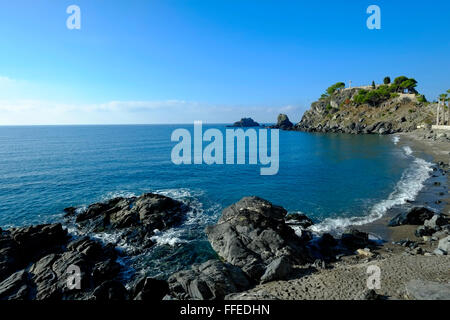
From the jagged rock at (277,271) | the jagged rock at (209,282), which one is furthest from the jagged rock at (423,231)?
the jagged rock at (209,282)

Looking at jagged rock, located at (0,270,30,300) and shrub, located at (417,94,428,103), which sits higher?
shrub, located at (417,94,428,103)

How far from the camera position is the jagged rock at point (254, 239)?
18969 mm

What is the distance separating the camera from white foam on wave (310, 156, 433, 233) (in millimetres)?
27250

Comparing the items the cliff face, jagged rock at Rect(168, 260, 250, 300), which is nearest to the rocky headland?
the cliff face

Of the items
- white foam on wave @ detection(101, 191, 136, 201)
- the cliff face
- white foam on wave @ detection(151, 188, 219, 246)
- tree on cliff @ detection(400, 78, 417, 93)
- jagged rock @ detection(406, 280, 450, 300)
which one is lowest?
white foam on wave @ detection(151, 188, 219, 246)

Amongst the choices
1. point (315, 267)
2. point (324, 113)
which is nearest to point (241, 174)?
point (315, 267)

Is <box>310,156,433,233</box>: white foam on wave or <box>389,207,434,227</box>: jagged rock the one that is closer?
<box>389,207,434,227</box>: jagged rock

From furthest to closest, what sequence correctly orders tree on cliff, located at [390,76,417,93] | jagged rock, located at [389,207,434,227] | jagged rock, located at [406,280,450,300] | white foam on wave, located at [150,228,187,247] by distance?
tree on cliff, located at [390,76,417,93] < jagged rock, located at [389,207,434,227] < white foam on wave, located at [150,228,187,247] < jagged rock, located at [406,280,450,300]

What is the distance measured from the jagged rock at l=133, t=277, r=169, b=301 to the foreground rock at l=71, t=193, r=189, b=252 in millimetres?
8149

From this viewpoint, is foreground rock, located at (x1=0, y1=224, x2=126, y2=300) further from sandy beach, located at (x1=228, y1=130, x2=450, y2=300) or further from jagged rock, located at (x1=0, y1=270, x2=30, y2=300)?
sandy beach, located at (x1=228, y1=130, x2=450, y2=300)

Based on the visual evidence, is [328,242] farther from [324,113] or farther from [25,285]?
[324,113]

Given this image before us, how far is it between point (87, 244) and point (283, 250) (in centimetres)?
1816

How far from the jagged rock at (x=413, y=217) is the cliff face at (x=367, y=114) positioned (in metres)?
111

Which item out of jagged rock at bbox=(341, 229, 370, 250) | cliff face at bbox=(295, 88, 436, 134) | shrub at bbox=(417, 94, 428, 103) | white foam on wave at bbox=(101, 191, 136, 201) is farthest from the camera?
shrub at bbox=(417, 94, 428, 103)
